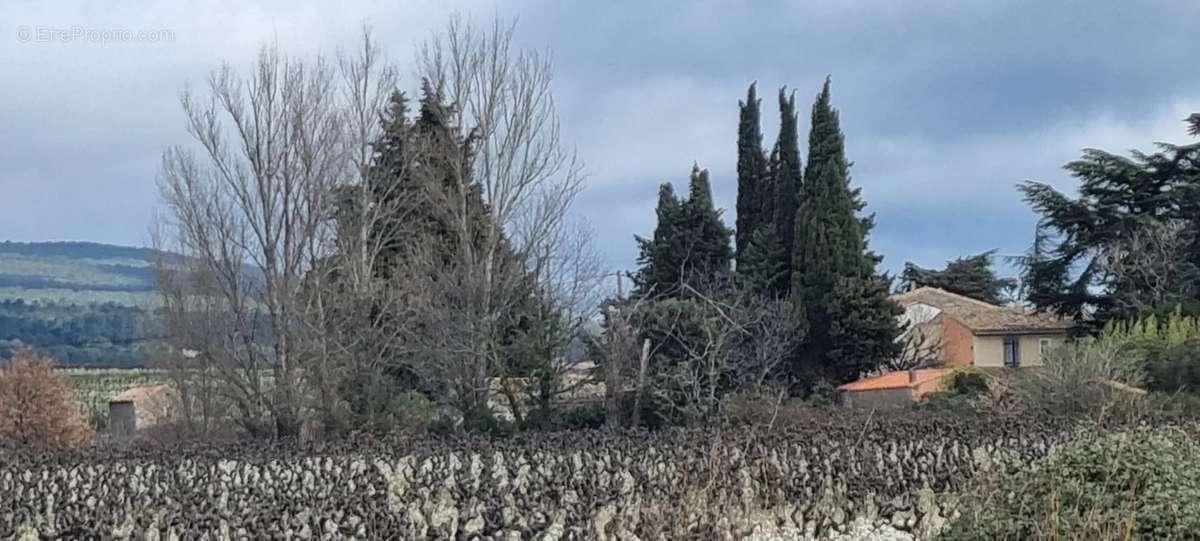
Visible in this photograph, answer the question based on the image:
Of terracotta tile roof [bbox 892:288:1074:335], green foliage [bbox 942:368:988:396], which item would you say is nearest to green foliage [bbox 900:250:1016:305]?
terracotta tile roof [bbox 892:288:1074:335]

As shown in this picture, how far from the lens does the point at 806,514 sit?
8.61 m

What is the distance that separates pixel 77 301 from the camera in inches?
2344

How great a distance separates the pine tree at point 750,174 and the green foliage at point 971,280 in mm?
15453

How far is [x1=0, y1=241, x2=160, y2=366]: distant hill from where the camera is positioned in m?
27.6

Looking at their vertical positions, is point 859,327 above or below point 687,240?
below

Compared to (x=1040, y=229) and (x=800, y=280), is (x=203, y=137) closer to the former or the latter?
(x=800, y=280)

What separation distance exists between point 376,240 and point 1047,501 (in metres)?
16.1

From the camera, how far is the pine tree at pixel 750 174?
30.3 metres

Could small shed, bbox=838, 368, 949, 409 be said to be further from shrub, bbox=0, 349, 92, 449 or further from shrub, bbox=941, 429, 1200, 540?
shrub, bbox=941, 429, 1200, 540

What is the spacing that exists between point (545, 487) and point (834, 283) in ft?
56.1

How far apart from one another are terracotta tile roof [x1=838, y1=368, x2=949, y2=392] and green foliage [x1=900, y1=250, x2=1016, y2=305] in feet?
67.7

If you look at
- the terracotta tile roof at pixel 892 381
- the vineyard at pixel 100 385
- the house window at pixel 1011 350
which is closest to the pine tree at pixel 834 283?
the terracotta tile roof at pixel 892 381

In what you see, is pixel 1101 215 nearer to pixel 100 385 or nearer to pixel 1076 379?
pixel 1076 379

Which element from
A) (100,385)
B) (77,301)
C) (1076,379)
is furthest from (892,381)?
(77,301)
